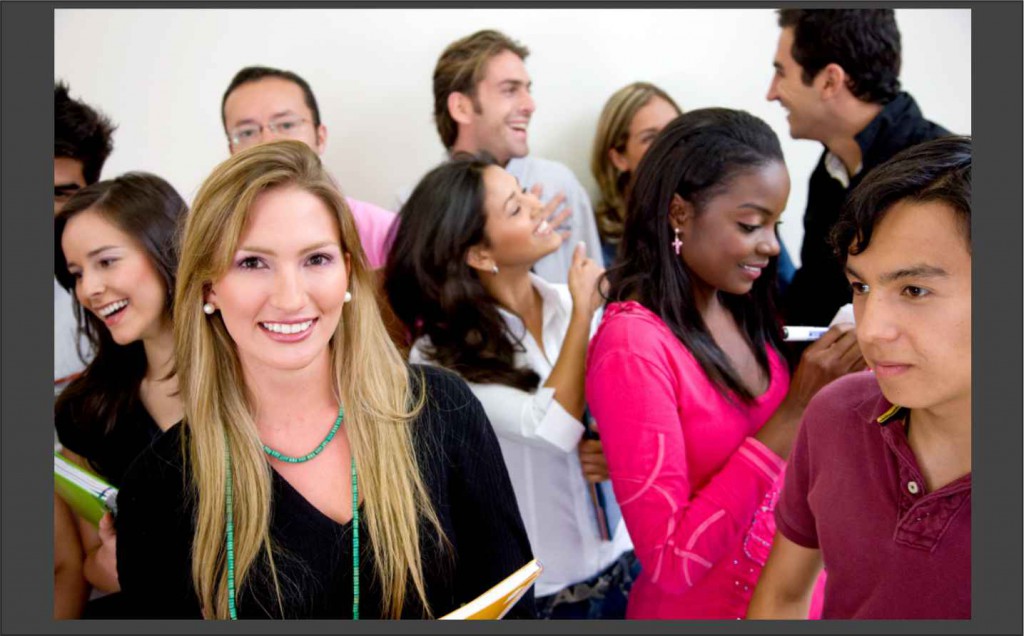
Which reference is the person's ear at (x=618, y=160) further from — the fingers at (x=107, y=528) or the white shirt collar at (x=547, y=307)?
the fingers at (x=107, y=528)

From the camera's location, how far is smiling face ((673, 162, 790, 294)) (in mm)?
1402

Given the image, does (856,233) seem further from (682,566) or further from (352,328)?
(352,328)

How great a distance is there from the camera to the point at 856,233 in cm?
106

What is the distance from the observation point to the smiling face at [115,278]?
147 cm

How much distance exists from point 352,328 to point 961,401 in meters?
0.80

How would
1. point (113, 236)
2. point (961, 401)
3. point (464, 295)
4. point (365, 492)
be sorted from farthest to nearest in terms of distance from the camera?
1. point (464, 295)
2. point (113, 236)
3. point (365, 492)
4. point (961, 401)

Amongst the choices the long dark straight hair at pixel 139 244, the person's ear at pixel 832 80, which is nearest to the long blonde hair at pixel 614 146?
the person's ear at pixel 832 80

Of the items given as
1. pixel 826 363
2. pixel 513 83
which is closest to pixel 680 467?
pixel 826 363

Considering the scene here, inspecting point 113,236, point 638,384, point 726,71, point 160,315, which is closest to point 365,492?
point 638,384

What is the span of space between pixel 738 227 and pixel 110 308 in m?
1.05

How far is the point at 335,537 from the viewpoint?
1176mm

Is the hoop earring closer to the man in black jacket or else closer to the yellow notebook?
the man in black jacket

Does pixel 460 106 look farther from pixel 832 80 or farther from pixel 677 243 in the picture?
pixel 677 243

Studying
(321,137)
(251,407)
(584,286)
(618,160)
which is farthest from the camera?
(618,160)
